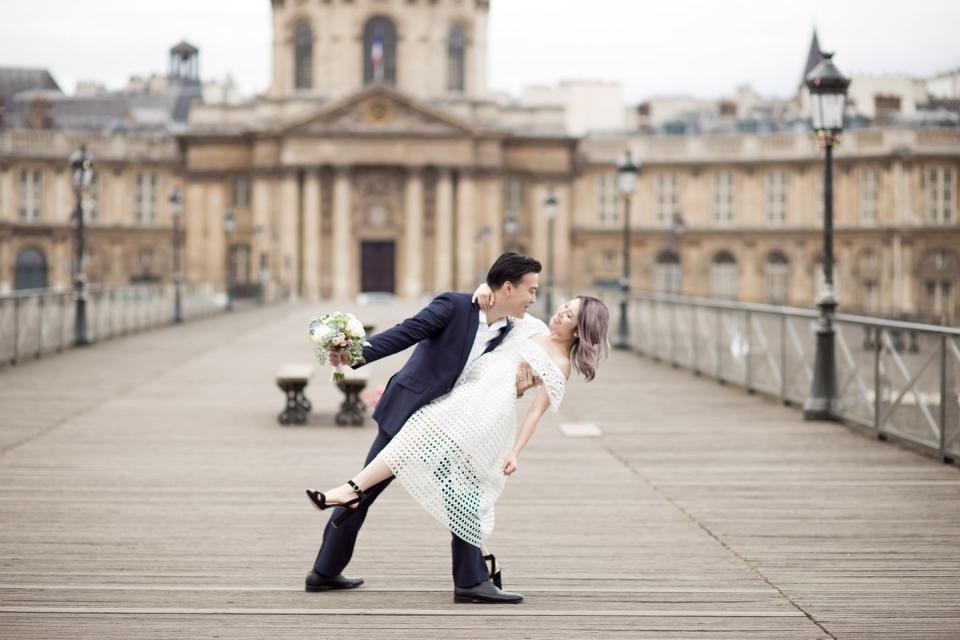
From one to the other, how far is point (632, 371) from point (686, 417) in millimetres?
7584

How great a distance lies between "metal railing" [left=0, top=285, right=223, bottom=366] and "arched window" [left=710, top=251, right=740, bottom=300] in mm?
43574

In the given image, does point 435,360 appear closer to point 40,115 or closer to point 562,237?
point 562,237

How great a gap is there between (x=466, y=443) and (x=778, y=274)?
239 feet

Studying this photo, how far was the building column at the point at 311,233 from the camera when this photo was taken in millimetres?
75562

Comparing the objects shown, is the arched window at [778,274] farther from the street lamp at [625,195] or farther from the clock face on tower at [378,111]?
the street lamp at [625,195]

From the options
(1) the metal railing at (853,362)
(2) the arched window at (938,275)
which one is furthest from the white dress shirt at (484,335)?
(2) the arched window at (938,275)

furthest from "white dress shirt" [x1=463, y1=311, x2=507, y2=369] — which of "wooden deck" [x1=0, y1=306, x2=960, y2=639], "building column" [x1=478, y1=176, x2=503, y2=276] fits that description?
"building column" [x1=478, y1=176, x2=503, y2=276]

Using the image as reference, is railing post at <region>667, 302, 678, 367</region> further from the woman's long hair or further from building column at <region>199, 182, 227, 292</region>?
building column at <region>199, 182, 227, 292</region>

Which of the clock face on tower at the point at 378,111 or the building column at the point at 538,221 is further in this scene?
the building column at the point at 538,221

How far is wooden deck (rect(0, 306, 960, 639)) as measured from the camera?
6719 millimetres

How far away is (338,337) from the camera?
21.4 feet

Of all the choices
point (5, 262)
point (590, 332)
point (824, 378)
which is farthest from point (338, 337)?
point (5, 262)

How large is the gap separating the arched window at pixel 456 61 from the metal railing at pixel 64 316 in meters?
41.8

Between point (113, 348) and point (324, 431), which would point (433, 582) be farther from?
point (113, 348)
